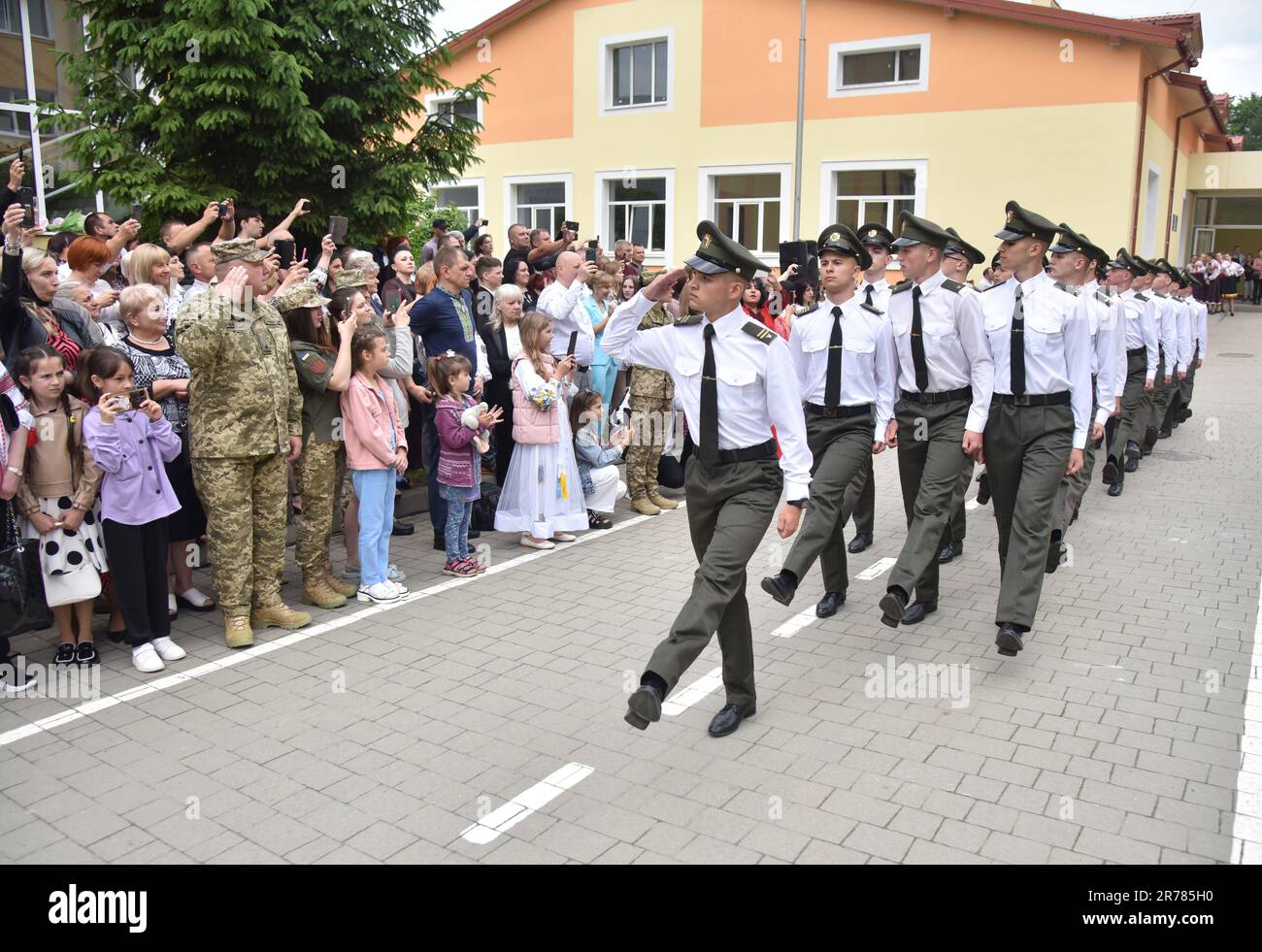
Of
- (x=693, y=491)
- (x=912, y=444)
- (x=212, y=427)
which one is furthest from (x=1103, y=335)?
(x=212, y=427)

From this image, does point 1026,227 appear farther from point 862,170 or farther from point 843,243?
point 862,170

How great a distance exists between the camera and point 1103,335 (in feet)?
22.5

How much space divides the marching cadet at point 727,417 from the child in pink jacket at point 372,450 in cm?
234

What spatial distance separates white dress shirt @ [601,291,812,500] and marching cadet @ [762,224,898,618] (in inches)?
57.5

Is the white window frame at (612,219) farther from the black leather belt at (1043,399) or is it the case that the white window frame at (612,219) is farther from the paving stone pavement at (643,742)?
the black leather belt at (1043,399)

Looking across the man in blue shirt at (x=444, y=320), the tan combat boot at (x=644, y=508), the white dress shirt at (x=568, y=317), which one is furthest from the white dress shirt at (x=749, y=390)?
the tan combat boot at (x=644, y=508)

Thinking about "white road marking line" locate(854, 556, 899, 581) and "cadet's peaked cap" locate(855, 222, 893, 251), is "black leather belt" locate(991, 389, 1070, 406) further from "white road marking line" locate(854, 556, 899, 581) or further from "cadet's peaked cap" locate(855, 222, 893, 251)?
"cadet's peaked cap" locate(855, 222, 893, 251)

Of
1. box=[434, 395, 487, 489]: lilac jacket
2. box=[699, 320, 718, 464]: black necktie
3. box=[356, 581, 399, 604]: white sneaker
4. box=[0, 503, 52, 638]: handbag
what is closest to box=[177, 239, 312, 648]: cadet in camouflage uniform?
box=[356, 581, 399, 604]: white sneaker

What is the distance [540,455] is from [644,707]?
4.27 m

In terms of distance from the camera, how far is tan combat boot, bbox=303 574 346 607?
261 inches

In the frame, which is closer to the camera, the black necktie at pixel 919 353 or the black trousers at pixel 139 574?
the black trousers at pixel 139 574

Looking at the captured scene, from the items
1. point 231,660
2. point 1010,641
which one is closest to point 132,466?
point 231,660

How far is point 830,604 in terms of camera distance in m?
6.71

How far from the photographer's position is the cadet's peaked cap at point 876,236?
26.4 ft
